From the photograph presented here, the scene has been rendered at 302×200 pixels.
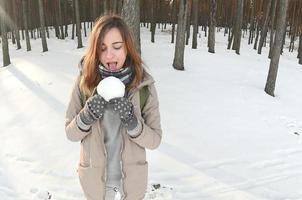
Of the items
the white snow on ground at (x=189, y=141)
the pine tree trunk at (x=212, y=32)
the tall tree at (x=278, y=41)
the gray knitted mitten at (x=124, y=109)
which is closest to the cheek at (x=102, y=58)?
the gray knitted mitten at (x=124, y=109)

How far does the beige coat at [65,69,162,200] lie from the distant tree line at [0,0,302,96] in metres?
10.5

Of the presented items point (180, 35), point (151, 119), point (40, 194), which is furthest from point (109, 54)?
point (180, 35)

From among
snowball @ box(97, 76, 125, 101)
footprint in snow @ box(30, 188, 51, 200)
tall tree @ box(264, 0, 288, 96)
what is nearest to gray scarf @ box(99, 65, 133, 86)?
snowball @ box(97, 76, 125, 101)

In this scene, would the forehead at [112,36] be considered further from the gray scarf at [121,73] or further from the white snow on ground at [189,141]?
the white snow on ground at [189,141]

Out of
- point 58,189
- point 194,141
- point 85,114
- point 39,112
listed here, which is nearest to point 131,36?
point 85,114

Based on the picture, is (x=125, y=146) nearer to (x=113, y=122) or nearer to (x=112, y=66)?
(x=113, y=122)

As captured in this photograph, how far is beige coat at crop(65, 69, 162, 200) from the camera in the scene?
8.29 ft

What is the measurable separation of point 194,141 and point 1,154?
3752 mm

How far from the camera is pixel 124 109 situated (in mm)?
2285

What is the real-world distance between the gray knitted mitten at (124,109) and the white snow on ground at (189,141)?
10.7 ft

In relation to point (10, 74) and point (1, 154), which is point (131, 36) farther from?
point (10, 74)

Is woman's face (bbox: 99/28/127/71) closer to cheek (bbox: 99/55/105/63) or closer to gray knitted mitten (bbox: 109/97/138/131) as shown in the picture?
cheek (bbox: 99/55/105/63)

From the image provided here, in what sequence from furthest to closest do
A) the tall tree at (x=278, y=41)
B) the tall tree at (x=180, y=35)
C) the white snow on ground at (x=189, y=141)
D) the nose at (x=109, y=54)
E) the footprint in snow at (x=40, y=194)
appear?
the tall tree at (x=180, y=35) < the tall tree at (x=278, y=41) < the white snow on ground at (x=189, y=141) < the footprint in snow at (x=40, y=194) < the nose at (x=109, y=54)

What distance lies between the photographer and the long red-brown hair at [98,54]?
8.09ft
